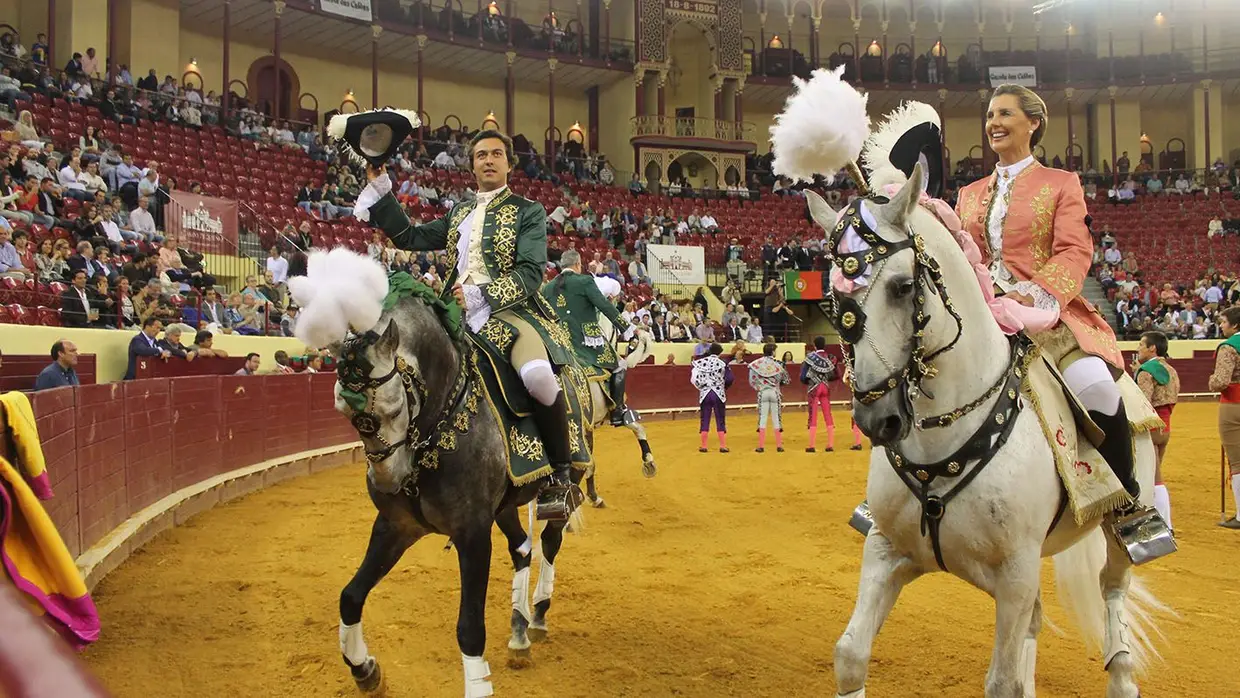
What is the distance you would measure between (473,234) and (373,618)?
2.26 metres

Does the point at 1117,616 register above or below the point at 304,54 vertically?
below

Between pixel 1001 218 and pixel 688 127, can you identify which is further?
pixel 688 127

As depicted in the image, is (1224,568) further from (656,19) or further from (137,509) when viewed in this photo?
(656,19)

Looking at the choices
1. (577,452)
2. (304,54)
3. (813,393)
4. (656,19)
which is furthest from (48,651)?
(656,19)

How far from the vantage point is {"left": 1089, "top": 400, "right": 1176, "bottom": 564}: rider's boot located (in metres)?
3.33

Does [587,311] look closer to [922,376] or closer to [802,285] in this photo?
[922,376]

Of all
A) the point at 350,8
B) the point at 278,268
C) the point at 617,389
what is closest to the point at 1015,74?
the point at 350,8

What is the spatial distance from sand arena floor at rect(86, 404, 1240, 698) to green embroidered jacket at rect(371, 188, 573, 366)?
1.55 metres

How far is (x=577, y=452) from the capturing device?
4633 millimetres

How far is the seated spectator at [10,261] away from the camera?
9305 millimetres

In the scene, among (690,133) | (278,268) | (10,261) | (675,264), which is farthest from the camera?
(690,133)

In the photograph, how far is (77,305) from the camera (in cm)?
980

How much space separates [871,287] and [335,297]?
176 centimetres

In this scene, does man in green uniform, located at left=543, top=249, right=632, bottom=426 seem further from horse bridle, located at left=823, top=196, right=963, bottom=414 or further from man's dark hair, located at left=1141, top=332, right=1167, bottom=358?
horse bridle, located at left=823, top=196, right=963, bottom=414
